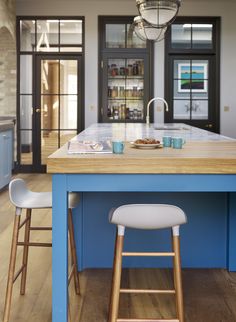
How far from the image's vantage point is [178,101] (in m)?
8.86

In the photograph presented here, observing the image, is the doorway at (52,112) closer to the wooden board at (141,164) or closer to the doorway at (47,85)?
the doorway at (47,85)

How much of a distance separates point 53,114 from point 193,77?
8.52 feet

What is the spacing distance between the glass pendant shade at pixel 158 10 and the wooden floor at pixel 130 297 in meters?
2.36

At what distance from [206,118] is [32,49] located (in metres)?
3.33

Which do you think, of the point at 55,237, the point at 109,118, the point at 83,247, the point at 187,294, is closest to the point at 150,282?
the point at 187,294

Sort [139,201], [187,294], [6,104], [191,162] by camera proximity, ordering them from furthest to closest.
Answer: [6,104]
[139,201]
[187,294]
[191,162]

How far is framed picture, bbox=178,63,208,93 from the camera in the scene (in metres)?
8.79

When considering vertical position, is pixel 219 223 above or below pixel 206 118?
below

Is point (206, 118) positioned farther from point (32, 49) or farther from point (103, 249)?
point (103, 249)

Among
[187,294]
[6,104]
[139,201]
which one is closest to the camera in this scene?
[187,294]

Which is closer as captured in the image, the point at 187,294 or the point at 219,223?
the point at 187,294

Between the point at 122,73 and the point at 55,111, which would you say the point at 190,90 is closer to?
the point at 122,73

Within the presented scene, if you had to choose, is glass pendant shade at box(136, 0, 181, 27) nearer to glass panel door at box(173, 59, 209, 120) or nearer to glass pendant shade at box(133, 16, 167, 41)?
glass pendant shade at box(133, 16, 167, 41)

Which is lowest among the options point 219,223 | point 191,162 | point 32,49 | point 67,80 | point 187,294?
point 187,294
